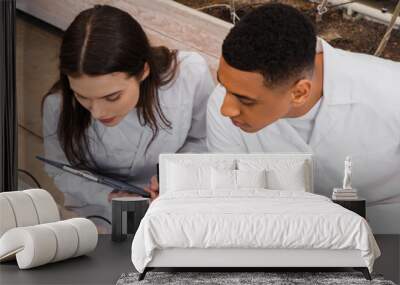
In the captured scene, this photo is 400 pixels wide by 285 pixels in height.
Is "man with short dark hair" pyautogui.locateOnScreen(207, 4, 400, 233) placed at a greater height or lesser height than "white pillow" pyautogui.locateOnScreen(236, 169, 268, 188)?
greater

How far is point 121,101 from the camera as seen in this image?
741cm

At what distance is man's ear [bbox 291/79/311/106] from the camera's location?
714 centimetres

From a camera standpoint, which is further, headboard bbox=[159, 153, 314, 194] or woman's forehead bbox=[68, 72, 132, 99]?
woman's forehead bbox=[68, 72, 132, 99]

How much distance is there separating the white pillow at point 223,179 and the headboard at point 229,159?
363mm

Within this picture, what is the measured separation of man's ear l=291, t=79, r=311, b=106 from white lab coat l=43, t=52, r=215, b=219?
0.82 meters

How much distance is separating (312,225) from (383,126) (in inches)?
94.4

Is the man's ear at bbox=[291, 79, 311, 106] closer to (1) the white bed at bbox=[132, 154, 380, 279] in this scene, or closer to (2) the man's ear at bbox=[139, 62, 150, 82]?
(2) the man's ear at bbox=[139, 62, 150, 82]

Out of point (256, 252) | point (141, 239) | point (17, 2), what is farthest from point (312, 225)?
point (17, 2)

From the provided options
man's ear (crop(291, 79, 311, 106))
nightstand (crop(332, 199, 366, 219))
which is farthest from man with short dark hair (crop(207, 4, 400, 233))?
nightstand (crop(332, 199, 366, 219))

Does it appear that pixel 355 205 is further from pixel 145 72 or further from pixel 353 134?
pixel 145 72

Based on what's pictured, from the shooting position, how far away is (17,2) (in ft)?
25.2

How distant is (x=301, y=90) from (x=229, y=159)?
959 millimetres

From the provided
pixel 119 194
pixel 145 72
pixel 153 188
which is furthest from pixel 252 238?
pixel 145 72

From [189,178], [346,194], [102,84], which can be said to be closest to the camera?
[189,178]
